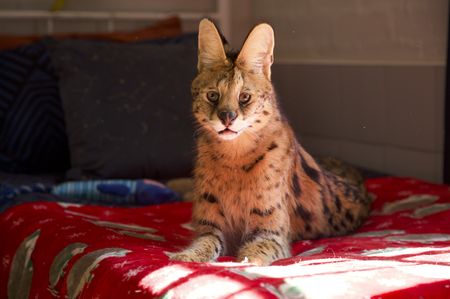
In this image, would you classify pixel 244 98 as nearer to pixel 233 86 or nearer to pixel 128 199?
pixel 233 86

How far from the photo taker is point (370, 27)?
11.0 feet

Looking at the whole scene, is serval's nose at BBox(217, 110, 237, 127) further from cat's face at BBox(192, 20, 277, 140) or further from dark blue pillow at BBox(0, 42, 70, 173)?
dark blue pillow at BBox(0, 42, 70, 173)

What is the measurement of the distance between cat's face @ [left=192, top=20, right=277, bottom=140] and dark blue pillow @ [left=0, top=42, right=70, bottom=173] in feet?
4.52

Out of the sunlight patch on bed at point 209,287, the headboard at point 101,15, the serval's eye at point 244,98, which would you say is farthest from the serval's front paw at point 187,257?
the headboard at point 101,15

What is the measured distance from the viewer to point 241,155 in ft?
6.63

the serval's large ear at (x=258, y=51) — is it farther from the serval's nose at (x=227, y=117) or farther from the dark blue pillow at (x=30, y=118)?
the dark blue pillow at (x=30, y=118)

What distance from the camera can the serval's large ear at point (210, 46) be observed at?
1.97 m

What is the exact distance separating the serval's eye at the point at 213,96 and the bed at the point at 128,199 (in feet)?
1.19

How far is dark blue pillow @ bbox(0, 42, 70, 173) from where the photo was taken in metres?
3.21

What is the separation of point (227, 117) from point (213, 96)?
0.31 ft

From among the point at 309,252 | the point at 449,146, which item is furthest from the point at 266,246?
the point at 449,146

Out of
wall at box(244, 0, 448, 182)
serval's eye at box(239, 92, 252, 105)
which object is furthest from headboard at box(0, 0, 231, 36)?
serval's eye at box(239, 92, 252, 105)

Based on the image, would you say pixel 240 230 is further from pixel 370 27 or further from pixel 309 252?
pixel 370 27

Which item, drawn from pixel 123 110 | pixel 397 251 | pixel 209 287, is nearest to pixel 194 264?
pixel 209 287
